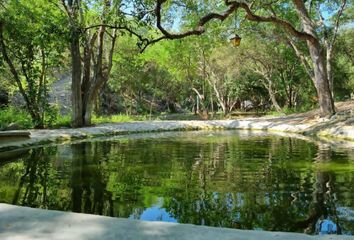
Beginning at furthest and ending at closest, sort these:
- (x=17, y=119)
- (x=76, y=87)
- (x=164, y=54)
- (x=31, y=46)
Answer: (x=164, y=54) → (x=76, y=87) → (x=17, y=119) → (x=31, y=46)

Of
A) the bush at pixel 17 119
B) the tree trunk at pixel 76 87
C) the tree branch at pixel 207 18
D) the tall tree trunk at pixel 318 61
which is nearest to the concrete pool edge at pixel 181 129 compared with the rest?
the tree trunk at pixel 76 87

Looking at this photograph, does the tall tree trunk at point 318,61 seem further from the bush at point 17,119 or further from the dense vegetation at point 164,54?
the bush at point 17,119

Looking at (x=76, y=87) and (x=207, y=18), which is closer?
(x=207, y=18)

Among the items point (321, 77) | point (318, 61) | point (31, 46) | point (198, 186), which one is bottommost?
point (198, 186)

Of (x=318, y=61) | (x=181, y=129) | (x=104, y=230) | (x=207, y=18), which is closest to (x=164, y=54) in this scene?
(x=181, y=129)

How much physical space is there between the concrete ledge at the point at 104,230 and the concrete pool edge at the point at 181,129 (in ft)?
30.3

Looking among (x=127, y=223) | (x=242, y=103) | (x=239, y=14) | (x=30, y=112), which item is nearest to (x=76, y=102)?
(x=30, y=112)

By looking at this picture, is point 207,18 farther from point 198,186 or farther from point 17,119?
point 17,119

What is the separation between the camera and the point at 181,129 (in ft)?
87.7

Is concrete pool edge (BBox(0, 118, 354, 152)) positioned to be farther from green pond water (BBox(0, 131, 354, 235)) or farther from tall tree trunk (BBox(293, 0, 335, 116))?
green pond water (BBox(0, 131, 354, 235))

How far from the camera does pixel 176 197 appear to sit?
695 cm

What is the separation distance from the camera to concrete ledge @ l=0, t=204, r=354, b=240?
425cm

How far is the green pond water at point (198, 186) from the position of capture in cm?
581

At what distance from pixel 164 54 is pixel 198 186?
34.3 metres
